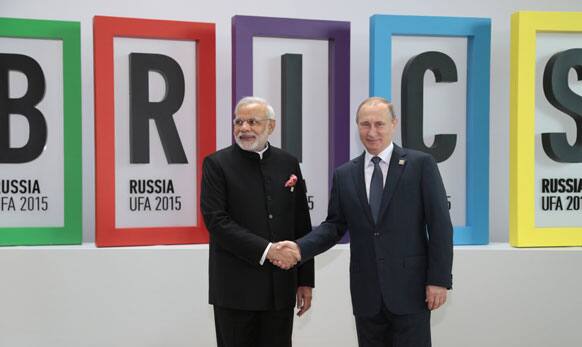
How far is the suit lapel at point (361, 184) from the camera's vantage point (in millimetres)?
2676

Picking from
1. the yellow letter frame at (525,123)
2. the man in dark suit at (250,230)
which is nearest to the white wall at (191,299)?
the yellow letter frame at (525,123)

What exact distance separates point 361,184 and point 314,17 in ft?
6.37

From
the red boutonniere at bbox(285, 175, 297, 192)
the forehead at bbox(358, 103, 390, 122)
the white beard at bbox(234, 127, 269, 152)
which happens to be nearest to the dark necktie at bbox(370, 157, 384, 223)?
the forehead at bbox(358, 103, 390, 122)

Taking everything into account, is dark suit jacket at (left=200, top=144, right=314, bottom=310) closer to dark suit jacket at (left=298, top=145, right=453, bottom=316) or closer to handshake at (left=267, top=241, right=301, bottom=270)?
handshake at (left=267, top=241, right=301, bottom=270)

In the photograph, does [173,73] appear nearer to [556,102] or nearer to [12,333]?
[12,333]

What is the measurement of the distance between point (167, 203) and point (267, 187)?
1385 mm

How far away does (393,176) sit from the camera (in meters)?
2.67

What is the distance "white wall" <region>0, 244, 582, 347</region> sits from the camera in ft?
12.4

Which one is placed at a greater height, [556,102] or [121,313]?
[556,102]

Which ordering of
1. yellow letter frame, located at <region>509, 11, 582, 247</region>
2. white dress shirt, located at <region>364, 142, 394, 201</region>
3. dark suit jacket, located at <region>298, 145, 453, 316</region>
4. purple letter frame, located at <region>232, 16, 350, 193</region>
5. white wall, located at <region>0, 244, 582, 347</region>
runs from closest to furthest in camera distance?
dark suit jacket, located at <region>298, 145, 453, 316</region>, white dress shirt, located at <region>364, 142, 394, 201</region>, white wall, located at <region>0, 244, 582, 347</region>, purple letter frame, located at <region>232, 16, 350, 193</region>, yellow letter frame, located at <region>509, 11, 582, 247</region>

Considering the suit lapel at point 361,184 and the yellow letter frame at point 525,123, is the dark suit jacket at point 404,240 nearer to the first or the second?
the suit lapel at point 361,184

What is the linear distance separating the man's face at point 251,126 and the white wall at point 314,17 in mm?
1562

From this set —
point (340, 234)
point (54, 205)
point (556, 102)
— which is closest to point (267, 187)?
point (340, 234)

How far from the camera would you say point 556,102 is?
418 cm
